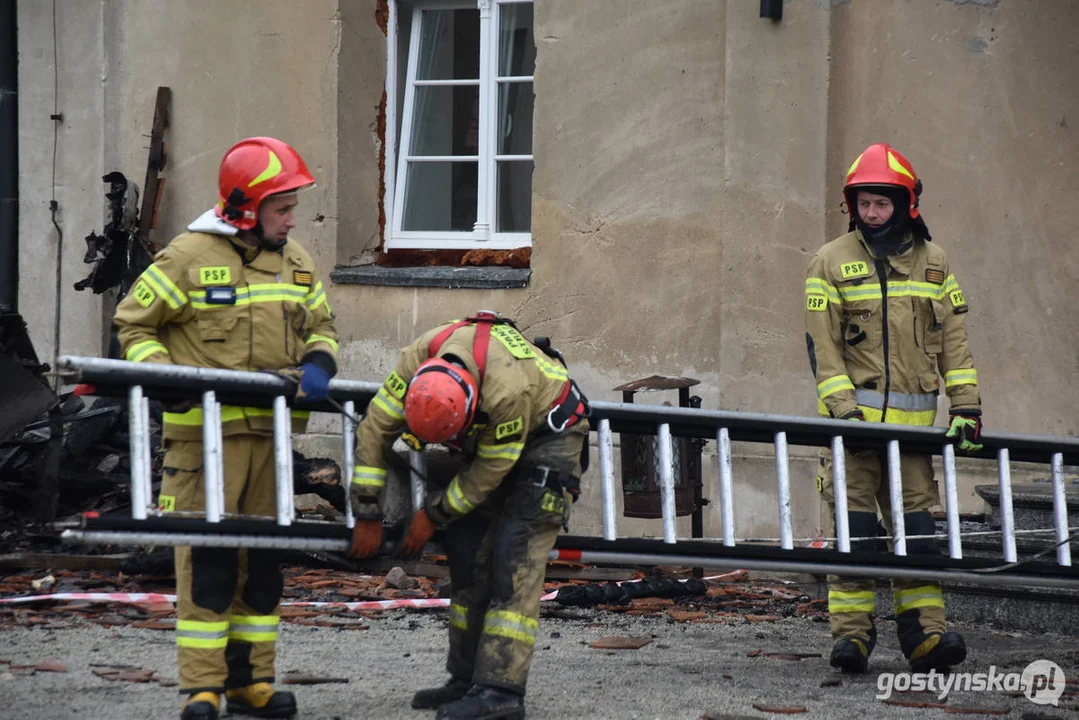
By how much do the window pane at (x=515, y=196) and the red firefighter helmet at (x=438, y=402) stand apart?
15.7 ft

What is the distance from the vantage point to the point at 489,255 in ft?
30.0

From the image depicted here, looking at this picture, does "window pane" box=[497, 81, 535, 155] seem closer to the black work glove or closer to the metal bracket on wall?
A: the metal bracket on wall

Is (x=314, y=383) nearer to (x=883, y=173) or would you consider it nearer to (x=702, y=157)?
(x=883, y=173)

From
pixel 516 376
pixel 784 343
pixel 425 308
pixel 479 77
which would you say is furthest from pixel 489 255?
pixel 516 376

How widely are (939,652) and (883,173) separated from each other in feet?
6.33

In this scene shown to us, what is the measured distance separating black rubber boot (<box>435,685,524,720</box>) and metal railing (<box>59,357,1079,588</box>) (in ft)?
1.71

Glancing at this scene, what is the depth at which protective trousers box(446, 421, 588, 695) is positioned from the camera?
4.80 metres

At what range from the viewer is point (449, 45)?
31.3 feet

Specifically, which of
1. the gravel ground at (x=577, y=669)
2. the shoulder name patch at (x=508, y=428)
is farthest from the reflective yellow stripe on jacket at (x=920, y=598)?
the shoulder name patch at (x=508, y=428)

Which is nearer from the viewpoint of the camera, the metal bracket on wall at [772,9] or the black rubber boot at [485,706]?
the black rubber boot at [485,706]

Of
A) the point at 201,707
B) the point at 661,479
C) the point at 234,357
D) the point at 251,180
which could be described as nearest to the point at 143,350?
the point at 234,357

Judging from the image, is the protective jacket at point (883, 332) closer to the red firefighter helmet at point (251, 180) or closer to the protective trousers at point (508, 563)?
the protective trousers at point (508, 563)

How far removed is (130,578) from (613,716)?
11.3ft

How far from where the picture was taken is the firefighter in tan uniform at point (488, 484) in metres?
4.68
